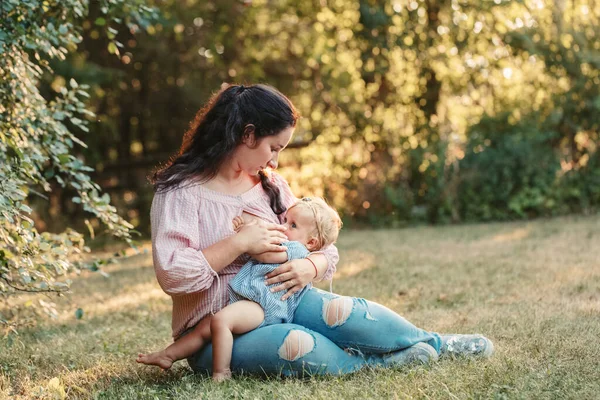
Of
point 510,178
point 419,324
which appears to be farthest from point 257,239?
point 510,178

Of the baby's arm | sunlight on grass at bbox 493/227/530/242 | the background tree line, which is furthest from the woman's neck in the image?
the background tree line

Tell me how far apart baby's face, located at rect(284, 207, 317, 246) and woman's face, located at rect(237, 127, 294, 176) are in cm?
25

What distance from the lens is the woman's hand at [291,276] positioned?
116 inches

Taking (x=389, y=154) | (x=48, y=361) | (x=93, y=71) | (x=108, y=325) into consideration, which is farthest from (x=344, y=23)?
(x=48, y=361)

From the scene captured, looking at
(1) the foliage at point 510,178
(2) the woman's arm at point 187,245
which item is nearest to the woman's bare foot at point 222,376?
(2) the woman's arm at point 187,245

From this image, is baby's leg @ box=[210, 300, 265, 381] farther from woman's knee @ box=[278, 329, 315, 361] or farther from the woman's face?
the woman's face

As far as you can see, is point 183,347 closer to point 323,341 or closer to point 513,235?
point 323,341

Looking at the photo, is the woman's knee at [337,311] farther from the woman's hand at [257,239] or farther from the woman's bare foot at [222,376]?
the woman's bare foot at [222,376]

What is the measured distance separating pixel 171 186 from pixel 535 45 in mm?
8808

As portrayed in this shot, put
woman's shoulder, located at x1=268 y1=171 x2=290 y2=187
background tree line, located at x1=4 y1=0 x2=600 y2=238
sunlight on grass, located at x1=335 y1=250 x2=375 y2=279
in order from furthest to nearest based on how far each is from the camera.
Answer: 1. background tree line, located at x1=4 y1=0 x2=600 y2=238
2. sunlight on grass, located at x1=335 y1=250 x2=375 y2=279
3. woman's shoulder, located at x1=268 y1=171 x2=290 y2=187

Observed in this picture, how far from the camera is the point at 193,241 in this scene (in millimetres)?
2902

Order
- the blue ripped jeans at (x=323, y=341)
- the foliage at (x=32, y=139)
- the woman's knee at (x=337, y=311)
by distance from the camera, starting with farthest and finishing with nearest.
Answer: the foliage at (x=32, y=139) → the woman's knee at (x=337, y=311) → the blue ripped jeans at (x=323, y=341)

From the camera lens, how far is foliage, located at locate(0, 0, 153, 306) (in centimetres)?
323

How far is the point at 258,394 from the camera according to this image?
2727 millimetres
